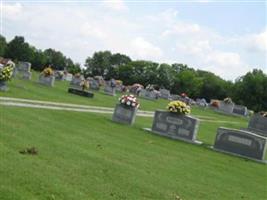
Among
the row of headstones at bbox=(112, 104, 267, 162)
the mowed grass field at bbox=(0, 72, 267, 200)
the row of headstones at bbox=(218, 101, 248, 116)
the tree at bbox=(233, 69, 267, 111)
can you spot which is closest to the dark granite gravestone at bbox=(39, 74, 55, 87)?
the row of headstones at bbox=(112, 104, 267, 162)

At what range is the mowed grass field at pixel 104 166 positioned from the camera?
8305 mm

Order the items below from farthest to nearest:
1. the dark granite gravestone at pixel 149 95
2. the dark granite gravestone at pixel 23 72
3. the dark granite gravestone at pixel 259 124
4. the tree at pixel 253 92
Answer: the tree at pixel 253 92 < the dark granite gravestone at pixel 149 95 < the dark granite gravestone at pixel 23 72 < the dark granite gravestone at pixel 259 124

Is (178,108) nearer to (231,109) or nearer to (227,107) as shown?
(231,109)

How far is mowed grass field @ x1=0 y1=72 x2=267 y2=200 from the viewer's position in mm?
8305

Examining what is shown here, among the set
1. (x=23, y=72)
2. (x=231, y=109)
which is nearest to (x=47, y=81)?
(x=23, y=72)

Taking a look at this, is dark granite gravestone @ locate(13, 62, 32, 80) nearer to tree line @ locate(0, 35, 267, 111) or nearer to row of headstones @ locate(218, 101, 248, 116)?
row of headstones @ locate(218, 101, 248, 116)

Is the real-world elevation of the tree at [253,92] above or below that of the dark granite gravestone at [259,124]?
above

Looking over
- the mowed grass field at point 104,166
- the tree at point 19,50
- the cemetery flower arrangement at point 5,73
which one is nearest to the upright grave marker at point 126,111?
the mowed grass field at point 104,166

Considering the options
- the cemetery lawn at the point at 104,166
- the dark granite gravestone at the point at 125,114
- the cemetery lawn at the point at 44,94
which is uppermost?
the dark granite gravestone at the point at 125,114

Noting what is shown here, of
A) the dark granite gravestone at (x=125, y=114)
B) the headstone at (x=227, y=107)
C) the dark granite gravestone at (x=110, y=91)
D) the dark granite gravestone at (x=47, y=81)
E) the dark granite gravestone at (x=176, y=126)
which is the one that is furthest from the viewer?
the headstone at (x=227, y=107)

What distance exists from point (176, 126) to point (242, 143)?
2.98 m

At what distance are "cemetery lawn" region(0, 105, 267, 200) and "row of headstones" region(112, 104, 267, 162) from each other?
0.76 meters

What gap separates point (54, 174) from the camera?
8.84 metres

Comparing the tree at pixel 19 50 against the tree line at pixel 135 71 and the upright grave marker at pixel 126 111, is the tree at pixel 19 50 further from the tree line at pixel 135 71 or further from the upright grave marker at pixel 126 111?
the upright grave marker at pixel 126 111
